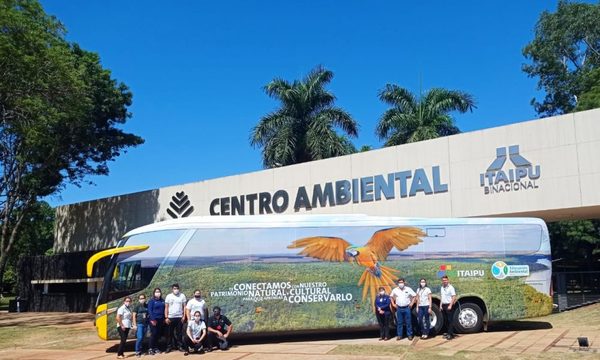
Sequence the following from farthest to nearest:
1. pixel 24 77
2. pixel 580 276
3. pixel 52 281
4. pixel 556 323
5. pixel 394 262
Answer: pixel 52 281
pixel 24 77
pixel 580 276
pixel 556 323
pixel 394 262

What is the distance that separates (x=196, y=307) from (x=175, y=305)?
0.49m

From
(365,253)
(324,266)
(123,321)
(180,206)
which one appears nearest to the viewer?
(123,321)

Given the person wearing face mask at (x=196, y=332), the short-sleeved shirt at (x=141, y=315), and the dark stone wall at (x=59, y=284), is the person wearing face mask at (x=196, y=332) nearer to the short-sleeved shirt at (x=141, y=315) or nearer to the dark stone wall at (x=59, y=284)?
the short-sleeved shirt at (x=141, y=315)

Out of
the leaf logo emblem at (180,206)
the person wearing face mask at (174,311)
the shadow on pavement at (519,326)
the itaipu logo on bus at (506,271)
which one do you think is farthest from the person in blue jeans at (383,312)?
the leaf logo emblem at (180,206)

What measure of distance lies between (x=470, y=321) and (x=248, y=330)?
221 inches

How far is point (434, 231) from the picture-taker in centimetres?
1482

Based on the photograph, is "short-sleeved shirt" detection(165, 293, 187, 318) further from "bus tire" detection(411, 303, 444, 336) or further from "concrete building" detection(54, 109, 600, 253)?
"concrete building" detection(54, 109, 600, 253)

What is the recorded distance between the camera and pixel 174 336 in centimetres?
1398

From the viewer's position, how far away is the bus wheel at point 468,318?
1468 centimetres

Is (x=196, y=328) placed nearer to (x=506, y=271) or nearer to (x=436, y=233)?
(x=436, y=233)

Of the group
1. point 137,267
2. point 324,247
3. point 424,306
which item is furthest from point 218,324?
point 424,306

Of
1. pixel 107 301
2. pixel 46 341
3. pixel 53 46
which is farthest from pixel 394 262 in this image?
pixel 53 46

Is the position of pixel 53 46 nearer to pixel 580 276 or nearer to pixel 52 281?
pixel 52 281

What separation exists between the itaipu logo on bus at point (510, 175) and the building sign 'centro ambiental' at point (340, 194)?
1.52 metres
